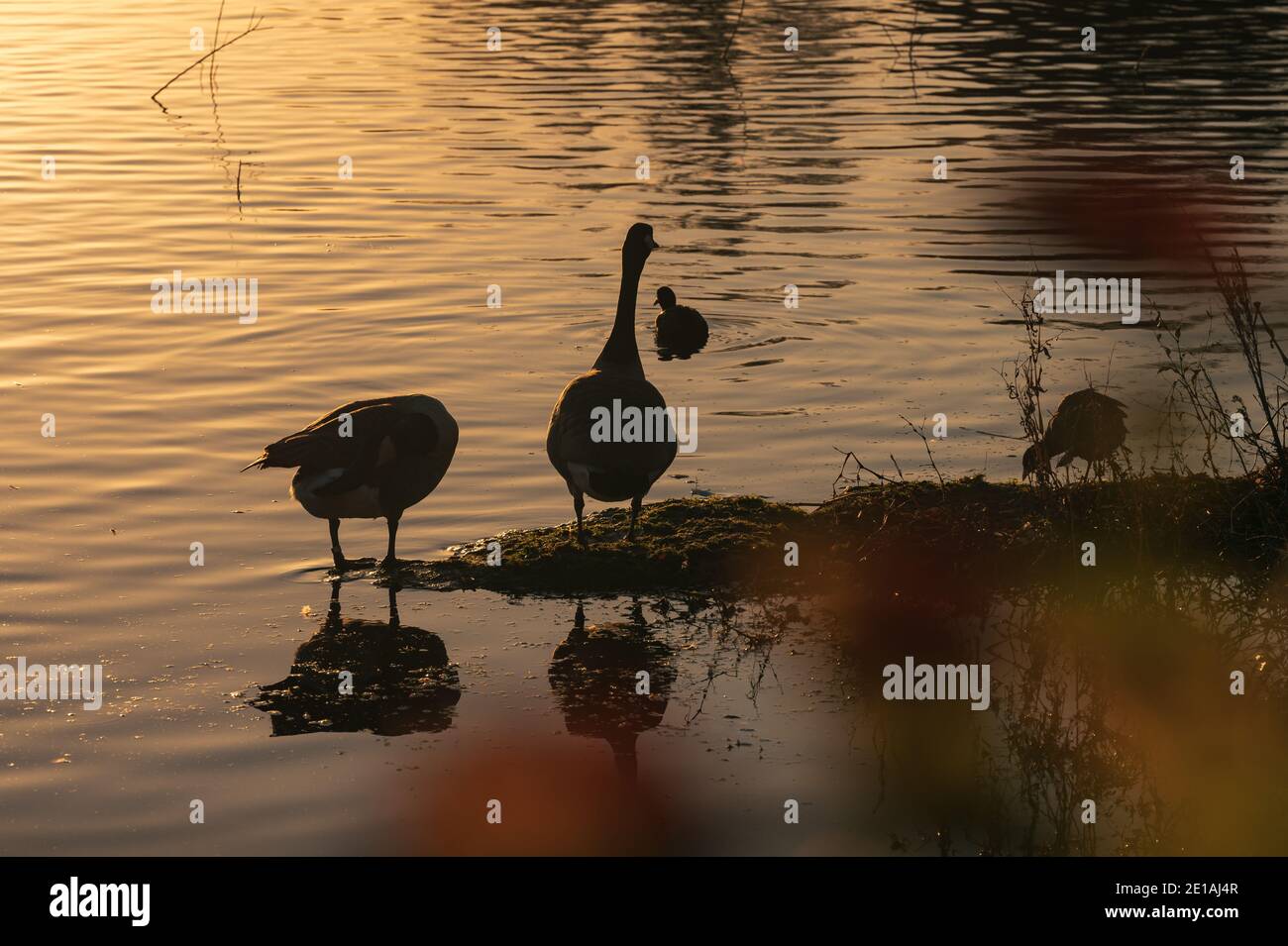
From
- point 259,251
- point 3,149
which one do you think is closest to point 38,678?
point 259,251

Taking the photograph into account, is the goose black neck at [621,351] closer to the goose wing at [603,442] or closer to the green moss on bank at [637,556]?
the goose wing at [603,442]

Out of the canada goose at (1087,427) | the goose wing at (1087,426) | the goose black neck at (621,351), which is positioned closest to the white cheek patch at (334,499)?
the goose black neck at (621,351)

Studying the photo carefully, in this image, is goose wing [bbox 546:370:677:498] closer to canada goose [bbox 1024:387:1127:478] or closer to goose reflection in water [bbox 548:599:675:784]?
goose reflection in water [bbox 548:599:675:784]

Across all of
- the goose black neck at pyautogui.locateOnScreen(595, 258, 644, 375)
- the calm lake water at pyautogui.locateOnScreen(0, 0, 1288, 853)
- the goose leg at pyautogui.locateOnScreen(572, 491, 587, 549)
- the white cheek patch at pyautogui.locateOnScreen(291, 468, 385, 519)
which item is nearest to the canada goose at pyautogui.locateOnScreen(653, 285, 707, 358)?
the calm lake water at pyautogui.locateOnScreen(0, 0, 1288, 853)

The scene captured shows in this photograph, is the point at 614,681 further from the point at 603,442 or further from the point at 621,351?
the point at 621,351

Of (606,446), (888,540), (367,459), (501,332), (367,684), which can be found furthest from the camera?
(501,332)

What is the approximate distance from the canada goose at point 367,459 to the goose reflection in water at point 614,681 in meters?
1.73

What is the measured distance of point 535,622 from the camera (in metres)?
10.5

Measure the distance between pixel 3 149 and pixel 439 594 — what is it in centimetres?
2529

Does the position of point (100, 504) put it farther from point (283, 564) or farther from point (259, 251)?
point (259, 251)

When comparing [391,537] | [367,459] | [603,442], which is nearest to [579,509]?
[603,442]

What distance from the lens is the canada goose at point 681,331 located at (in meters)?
18.9

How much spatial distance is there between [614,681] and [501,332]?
33.5 feet

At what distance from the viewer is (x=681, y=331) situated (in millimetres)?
18953
